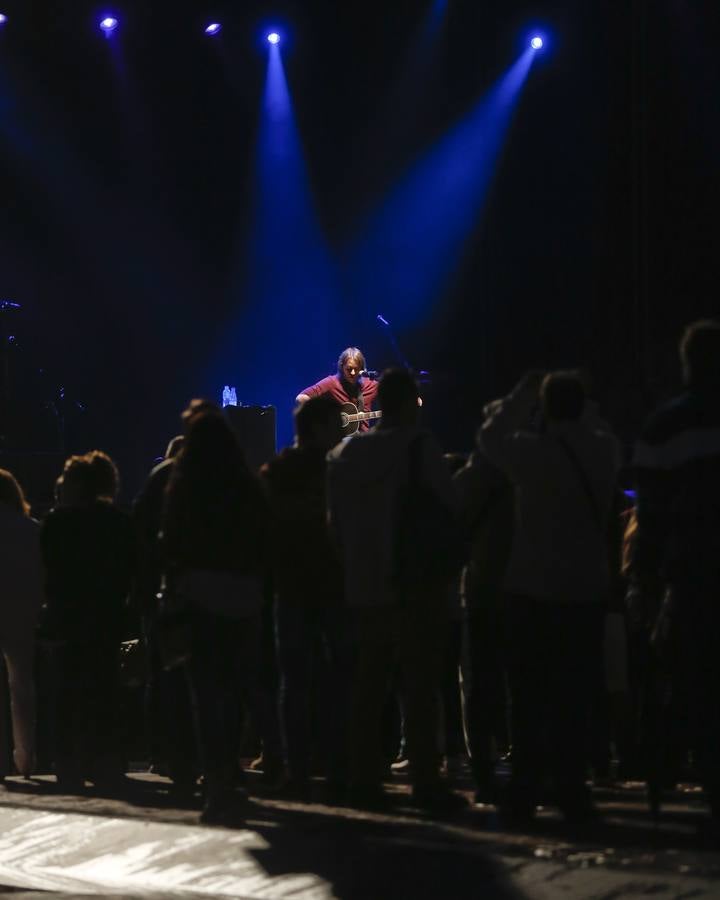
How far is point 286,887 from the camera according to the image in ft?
17.4

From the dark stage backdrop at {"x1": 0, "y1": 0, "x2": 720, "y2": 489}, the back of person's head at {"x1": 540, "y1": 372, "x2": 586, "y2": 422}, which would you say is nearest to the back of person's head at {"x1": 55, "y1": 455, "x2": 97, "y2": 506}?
the back of person's head at {"x1": 540, "y1": 372, "x2": 586, "y2": 422}

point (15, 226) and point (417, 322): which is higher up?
point (15, 226)

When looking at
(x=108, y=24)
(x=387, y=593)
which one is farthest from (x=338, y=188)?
(x=387, y=593)

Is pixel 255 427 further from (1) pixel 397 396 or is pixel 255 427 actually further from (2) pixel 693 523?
(2) pixel 693 523

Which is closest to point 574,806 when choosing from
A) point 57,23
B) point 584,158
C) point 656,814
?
point 656,814

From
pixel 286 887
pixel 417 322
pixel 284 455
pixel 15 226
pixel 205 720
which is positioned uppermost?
pixel 15 226

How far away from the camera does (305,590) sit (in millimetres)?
6805

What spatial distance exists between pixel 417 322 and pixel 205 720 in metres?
Result: 11.4

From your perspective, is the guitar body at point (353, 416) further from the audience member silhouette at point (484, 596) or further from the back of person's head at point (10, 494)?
the audience member silhouette at point (484, 596)

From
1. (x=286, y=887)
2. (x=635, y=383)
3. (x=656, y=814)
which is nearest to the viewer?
(x=286, y=887)

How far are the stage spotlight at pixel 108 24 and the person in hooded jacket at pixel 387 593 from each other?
37.2 ft

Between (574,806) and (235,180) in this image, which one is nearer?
(574,806)

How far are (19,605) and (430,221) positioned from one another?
10.2 m

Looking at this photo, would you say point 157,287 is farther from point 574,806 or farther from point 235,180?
point 574,806
